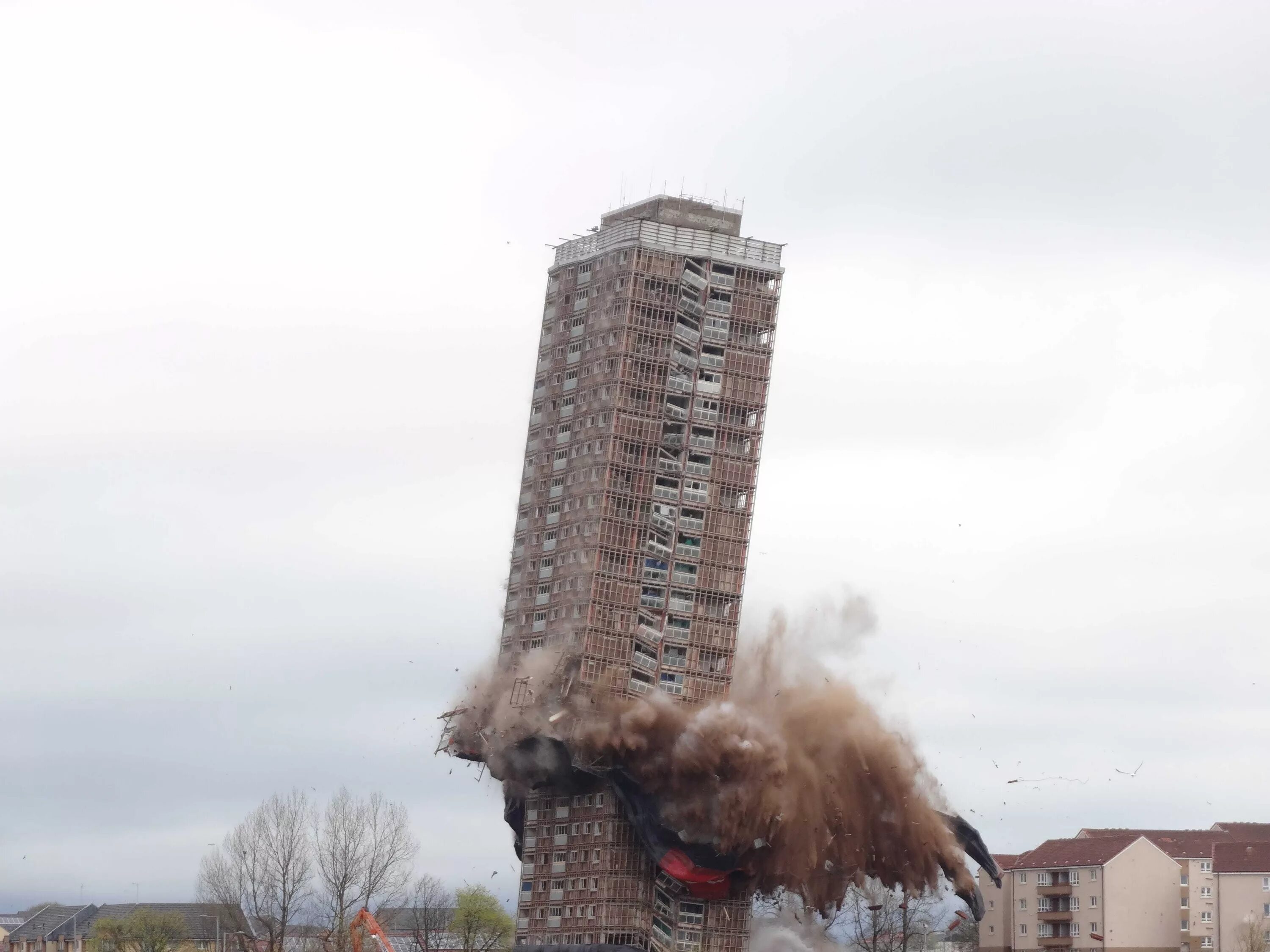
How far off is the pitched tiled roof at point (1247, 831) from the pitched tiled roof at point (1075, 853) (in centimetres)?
927

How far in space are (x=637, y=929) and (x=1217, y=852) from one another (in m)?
58.1

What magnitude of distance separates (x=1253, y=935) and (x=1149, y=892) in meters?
14.4

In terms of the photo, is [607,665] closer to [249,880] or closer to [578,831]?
[578,831]

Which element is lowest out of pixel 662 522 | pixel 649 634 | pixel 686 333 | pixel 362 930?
pixel 362 930

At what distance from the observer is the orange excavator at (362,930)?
542 ft

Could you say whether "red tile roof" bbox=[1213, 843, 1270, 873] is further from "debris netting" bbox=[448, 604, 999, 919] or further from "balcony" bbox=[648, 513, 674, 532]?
"balcony" bbox=[648, 513, 674, 532]

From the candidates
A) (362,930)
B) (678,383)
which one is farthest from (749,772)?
(362,930)

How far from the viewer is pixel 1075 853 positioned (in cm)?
18075

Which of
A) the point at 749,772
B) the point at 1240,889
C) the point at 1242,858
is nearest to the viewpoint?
the point at 749,772

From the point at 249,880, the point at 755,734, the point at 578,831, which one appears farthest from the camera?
the point at 249,880

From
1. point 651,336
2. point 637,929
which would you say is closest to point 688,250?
point 651,336

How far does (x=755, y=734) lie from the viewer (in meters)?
139

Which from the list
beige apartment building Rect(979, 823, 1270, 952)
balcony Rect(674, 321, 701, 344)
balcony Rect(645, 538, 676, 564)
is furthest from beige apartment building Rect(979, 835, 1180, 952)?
balcony Rect(674, 321, 701, 344)

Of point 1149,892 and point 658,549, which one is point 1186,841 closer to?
point 1149,892
